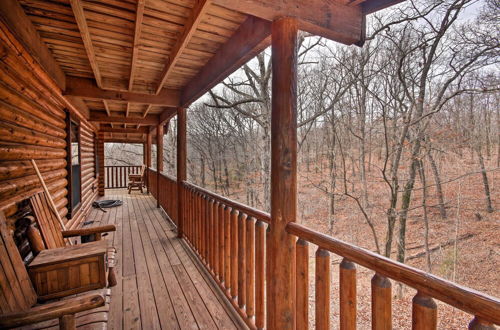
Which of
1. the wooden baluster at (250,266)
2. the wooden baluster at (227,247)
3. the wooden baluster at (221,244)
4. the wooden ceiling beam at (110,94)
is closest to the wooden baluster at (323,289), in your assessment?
the wooden baluster at (250,266)

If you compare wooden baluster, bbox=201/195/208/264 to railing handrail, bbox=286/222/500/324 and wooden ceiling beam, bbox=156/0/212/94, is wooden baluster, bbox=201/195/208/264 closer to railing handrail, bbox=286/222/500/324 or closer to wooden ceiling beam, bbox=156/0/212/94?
wooden ceiling beam, bbox=156/0/212/94

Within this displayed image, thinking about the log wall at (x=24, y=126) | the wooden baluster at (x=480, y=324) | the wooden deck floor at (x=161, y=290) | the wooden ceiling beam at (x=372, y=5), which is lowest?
the wooden deck floor at (x=161, y=290)

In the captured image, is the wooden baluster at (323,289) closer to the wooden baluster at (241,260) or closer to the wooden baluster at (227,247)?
the wooden baluster at (241,260)

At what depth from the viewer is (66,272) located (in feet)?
5.93

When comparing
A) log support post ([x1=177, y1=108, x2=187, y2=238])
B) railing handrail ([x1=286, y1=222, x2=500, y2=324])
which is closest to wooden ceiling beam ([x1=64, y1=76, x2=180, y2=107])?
log support post ([x1=177, y1=108, x2=187, y2=238])

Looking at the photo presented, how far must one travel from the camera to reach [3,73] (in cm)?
187

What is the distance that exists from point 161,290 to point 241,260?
1.10m

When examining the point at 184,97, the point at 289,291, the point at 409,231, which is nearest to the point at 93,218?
the point at 184,97

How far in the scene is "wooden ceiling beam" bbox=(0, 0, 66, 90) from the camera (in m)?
1.77

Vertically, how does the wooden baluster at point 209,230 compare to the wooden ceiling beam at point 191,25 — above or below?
below

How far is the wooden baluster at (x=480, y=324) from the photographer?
0.72 metres

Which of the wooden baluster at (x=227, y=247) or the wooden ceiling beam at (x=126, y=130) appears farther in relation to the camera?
the wooden ceiling beam at (x=126, y=130)

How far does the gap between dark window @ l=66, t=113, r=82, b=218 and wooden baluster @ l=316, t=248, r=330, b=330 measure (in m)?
3.97

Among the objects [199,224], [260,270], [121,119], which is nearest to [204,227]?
[199,224]
